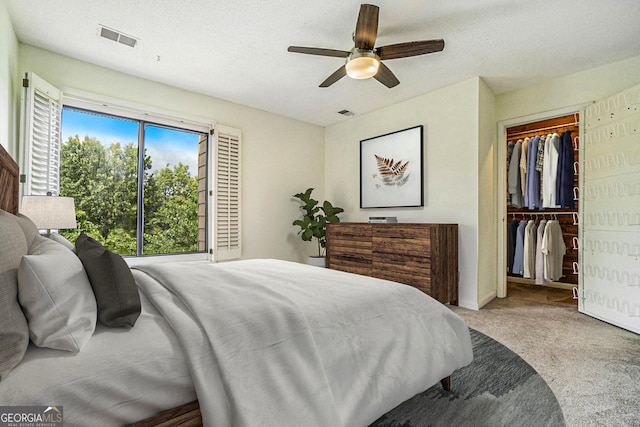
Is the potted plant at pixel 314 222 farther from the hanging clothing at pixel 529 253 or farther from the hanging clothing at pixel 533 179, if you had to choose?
the hanging clothing at pixel 529 253

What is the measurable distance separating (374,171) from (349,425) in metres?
3.77

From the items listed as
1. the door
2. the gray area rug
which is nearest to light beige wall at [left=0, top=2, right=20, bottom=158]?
the gray area rug

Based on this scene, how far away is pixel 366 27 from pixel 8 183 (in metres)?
2.51

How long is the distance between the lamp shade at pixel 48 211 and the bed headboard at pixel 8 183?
0.08 metres

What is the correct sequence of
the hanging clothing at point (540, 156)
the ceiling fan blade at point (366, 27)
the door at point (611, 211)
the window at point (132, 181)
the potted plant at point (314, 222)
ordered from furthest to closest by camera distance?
the potted plant at point (314, 222) → the hanging clothing at point (540, 156) → the window at point (132, 181) → the door at point (611, 211) → the ceiling fan blade at point (366, 27)

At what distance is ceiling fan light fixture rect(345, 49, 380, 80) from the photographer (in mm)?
2389

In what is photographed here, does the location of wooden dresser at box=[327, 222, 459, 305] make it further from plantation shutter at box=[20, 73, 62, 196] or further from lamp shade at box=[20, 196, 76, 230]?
plantation shutter at box=[20, 73, 62, 196]

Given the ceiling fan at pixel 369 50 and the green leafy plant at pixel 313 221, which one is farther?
the green leafy plant at pixel 313 221

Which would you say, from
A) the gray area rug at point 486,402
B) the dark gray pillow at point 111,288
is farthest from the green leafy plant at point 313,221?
the dark gray pillow at point 111,288

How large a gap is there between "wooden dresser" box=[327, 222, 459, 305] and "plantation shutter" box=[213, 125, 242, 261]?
4.95ft

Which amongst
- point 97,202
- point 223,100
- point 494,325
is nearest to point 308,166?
point 223,100

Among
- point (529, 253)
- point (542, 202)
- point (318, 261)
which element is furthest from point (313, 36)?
point (529, 253)

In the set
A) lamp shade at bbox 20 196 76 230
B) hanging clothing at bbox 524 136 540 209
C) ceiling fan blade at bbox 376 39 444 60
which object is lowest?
lamp shade at bbox 20 196 76 230

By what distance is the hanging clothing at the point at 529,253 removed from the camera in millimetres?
4316
